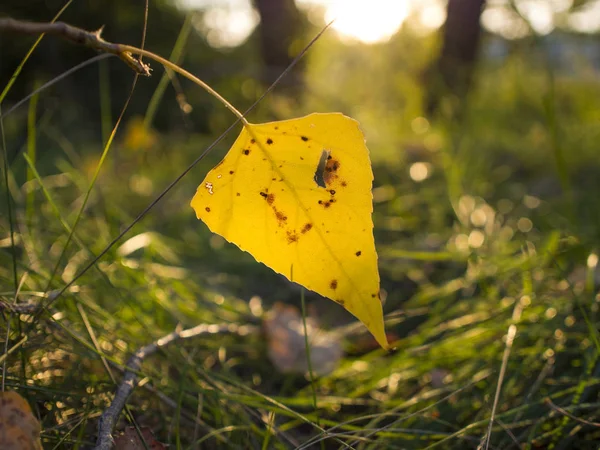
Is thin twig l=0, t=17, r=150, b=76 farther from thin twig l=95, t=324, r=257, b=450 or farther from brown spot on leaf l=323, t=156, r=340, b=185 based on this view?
thin twig l=95, t=324, r=257, b=450

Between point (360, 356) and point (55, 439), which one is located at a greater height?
point (55, 439)

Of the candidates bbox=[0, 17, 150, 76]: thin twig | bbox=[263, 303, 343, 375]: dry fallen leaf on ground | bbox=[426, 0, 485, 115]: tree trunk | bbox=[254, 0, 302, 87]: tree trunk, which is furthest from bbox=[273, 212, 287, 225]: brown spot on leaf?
bbox=[254, 0, 302, 87]: tree trunk

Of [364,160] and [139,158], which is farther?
[139,158]

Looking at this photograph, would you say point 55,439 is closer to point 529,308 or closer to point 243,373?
point 243,373

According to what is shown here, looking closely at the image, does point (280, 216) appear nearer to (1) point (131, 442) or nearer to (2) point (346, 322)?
(1) point (131, 442)

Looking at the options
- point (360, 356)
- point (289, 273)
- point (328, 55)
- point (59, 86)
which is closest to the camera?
point (289, 273)

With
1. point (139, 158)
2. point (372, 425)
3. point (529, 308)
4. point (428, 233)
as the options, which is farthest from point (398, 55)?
point (372, 425)

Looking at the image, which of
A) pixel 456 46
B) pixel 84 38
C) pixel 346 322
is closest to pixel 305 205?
pixel 84 38
